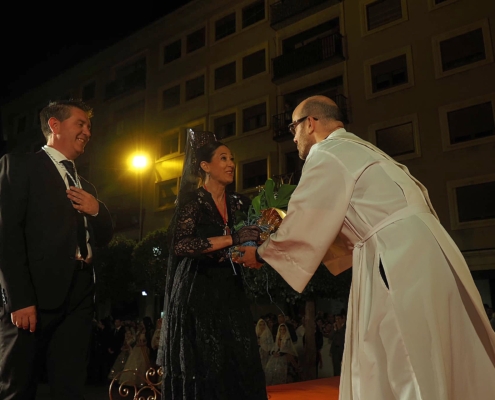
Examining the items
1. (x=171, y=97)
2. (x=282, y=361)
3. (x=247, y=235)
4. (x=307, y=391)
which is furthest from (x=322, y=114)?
(x=171, y=97)

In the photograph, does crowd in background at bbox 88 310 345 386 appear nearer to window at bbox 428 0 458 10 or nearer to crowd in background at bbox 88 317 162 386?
crowd in background at bbox 88 317 162 386

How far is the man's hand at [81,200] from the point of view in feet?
8.91

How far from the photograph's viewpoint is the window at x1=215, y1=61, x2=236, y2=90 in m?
24.7

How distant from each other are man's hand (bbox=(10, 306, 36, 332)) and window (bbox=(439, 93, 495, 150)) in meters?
16.8

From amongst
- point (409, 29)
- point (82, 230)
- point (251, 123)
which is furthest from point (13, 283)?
point (251, 123)

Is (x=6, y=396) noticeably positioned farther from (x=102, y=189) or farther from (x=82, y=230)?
(x=102, y=189)

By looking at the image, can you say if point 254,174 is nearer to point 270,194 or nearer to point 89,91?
point 89,91

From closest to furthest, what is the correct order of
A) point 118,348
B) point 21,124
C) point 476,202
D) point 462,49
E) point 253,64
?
point 118,348 < point 476,202 < point 462,49 < point 253,64 < point 21,124

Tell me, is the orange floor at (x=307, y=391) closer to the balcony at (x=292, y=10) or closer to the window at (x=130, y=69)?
the balcony at (x=292, y=10)

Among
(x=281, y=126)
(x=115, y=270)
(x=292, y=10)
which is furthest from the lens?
(x=115, y=270)

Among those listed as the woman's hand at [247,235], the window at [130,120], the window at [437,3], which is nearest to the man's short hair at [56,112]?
the woman's hand at [247,235]

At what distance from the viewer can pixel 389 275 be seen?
2.25 meters

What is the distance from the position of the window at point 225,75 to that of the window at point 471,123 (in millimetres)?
11053

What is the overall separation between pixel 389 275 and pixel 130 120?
2884 cm
